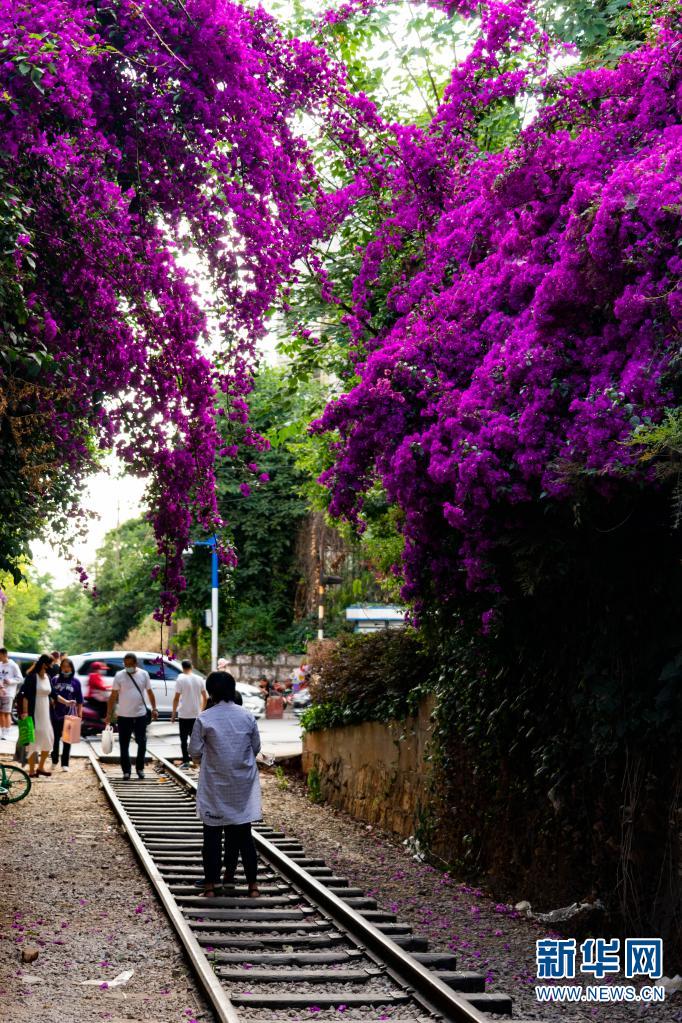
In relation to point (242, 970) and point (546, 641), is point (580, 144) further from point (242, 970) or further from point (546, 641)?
point (242, 970)

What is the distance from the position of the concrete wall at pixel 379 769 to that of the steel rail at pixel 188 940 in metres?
3.03

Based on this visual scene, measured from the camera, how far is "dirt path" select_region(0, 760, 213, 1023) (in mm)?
6531

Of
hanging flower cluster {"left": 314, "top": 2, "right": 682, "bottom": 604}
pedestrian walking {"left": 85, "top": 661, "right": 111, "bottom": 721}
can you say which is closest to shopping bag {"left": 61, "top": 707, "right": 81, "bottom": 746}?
Result: pedestrian walking {"left": 85, "top": 661, "right": 111, "bottom": 721}

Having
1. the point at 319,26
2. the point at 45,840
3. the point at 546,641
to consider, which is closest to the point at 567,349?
the point at 546,641

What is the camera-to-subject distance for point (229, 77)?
8789 millimetres

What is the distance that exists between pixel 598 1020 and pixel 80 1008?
2.81m

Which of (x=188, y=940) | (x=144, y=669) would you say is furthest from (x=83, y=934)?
(x=144, y=669)

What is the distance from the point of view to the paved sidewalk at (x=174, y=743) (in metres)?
24.7

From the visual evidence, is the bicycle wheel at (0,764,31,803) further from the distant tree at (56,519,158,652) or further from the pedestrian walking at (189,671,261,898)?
the distant tree at (56,519,158,652)

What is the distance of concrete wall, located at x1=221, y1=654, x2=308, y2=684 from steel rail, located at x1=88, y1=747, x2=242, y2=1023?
31.3 meters

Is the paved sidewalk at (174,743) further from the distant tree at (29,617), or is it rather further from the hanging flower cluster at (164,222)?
the distant tree at (29,617)

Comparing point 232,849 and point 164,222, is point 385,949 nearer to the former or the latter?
point 232,849

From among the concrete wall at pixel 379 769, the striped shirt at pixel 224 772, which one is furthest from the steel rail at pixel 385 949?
the concrete wall at pixel 379 769

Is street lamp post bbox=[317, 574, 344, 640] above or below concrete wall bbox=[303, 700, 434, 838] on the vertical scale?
above
